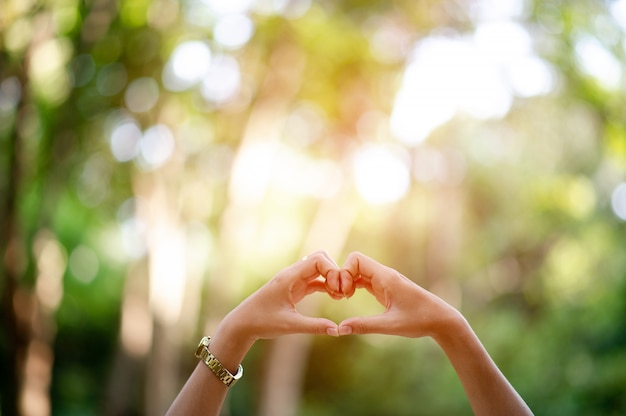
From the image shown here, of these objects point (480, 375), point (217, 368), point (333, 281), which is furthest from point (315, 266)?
point (480, 375)

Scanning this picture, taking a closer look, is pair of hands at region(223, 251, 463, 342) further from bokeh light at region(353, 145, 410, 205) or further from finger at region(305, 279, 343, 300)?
bokeh light at region(353, 145, 410, 205)

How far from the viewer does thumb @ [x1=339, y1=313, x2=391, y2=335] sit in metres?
1.68

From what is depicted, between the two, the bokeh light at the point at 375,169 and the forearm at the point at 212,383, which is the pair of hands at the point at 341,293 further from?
the bokeh light at the point at 375,169

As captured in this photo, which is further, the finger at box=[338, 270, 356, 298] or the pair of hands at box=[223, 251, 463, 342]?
the finger at box=[338, 270, 356, 298]

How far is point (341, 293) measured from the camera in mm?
1896

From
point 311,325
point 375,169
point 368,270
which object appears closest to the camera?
point 311,325

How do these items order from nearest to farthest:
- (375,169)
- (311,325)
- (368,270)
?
(311,325)
(368,270)
(375,169)

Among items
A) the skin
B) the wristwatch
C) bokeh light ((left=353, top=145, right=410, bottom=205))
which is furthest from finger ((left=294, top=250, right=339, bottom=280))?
bokeh light ((left=353, top=145, right=410, bottom=205))

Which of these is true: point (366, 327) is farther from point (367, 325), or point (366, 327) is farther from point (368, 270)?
point (368, 270)

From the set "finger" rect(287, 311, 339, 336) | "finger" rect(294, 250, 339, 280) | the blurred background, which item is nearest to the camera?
"finger" rect(287, 311, 339, 336)

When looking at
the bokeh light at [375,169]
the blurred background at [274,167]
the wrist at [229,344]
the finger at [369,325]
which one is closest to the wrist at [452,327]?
the finger at [369,325]

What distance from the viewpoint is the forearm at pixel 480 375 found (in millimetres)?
1683

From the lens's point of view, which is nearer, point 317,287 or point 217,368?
point 217,368

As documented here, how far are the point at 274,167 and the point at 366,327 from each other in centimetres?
911
